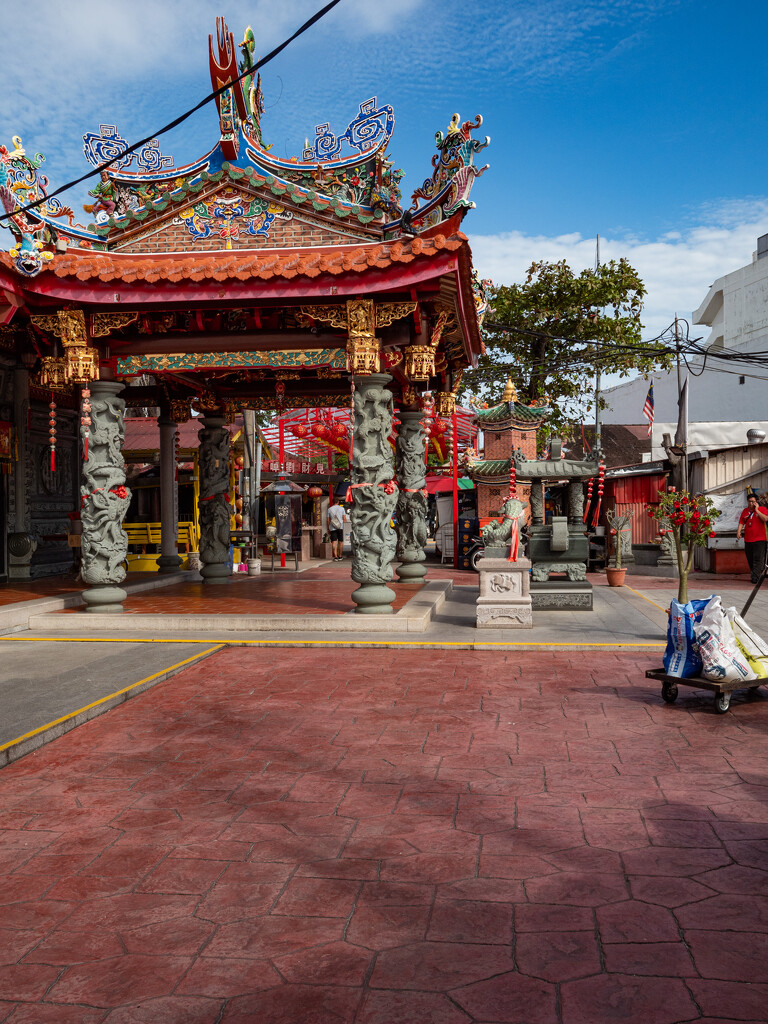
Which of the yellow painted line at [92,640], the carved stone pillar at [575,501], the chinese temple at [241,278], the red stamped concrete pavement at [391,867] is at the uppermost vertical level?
the chinese temple at [241,278]

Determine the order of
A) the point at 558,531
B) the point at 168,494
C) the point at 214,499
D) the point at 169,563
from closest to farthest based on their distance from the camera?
the point at 558,531 < the point at 214,499 < the point at 168,494 < the point at 169,563

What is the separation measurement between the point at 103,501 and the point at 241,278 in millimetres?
3309

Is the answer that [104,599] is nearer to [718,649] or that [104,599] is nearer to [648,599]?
[718,649]

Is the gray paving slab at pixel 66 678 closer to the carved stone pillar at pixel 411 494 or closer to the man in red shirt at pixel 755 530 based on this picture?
the carved stone pillar at pixel 411 494

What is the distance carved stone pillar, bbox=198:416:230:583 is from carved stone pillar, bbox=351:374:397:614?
182 inches

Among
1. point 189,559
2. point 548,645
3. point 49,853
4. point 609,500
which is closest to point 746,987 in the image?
point 49,853

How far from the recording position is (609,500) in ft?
79.7

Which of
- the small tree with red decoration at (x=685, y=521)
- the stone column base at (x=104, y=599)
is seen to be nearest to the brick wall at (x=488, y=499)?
the small tree with red decoration at (x=685, y=521)

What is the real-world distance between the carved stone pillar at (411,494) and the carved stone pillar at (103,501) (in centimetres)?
488

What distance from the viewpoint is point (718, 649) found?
575 centimetres

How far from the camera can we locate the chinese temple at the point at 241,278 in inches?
350

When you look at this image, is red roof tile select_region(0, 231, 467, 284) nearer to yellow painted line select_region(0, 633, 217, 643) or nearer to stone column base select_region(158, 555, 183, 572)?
yellow painted line select_region(0, 633, 217, 643)

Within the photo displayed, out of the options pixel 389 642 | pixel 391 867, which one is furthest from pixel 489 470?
pixel 391 867

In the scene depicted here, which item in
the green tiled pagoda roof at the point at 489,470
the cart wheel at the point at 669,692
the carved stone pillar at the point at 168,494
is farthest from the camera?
the green tiled pagoda roof at the point at 489,470
